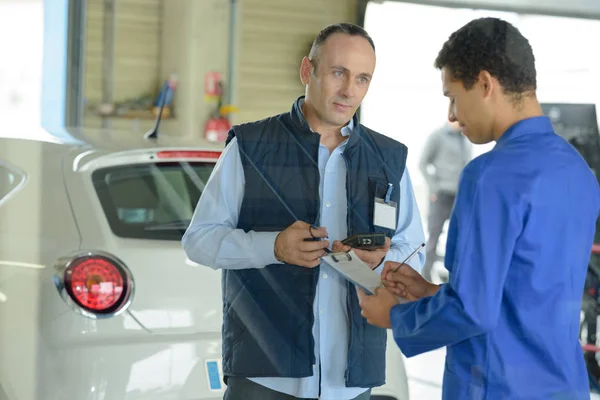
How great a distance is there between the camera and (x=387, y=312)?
1.21 metres

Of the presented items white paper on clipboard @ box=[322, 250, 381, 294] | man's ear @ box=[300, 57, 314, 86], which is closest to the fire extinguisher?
man's ear @ box=[300, 57, 314, 86]

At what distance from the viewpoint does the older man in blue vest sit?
147cm

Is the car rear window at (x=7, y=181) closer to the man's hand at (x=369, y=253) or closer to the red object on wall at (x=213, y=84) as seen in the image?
the red object on wall at (x=213, y=84)

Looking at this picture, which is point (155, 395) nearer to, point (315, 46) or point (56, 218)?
point (56, 218)

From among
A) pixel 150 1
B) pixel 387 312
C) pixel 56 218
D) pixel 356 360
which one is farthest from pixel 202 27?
pixel 387 312

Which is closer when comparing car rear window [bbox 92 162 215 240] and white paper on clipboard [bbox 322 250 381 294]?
white paper on clipboard [bbox 322 250 381 294]

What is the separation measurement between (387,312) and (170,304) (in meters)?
0.81

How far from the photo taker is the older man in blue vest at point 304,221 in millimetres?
1468

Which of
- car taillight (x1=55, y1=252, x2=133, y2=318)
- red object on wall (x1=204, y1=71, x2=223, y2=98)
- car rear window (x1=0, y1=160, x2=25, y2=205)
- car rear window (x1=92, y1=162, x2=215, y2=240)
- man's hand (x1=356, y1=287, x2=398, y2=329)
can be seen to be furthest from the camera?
red object on wall (x1=204, y1=71, x2=223, y2=98)

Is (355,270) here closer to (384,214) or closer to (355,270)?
(355,270)

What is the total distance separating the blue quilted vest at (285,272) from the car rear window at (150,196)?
551 mm

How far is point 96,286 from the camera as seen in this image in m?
→ 1.86

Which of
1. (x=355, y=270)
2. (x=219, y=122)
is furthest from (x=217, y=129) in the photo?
(x=355, y=270)

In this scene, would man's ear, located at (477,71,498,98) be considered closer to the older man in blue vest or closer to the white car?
the older man in blue vest
